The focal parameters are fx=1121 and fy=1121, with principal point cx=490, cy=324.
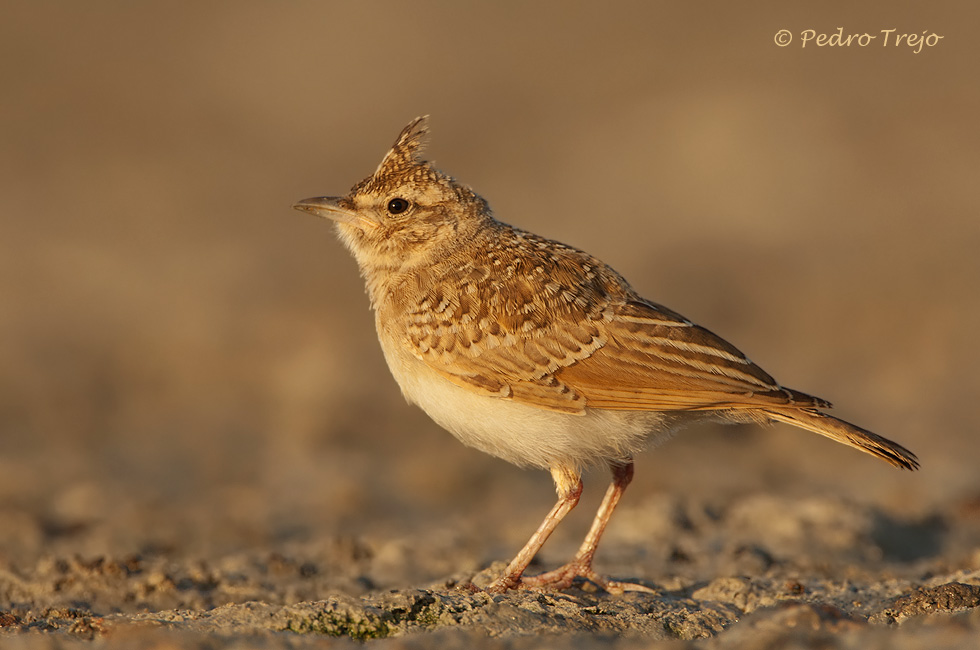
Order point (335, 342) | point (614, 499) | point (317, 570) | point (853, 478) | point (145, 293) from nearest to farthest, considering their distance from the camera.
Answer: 1. point (614, 499)
2. point (317, 570)
3. point (853, 478)
4. point (335, 342)
5. point (145, 293)

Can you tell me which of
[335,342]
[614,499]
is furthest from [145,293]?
[614,499]

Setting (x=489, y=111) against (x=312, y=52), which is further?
(x=312, y=52)

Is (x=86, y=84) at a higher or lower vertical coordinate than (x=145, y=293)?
higher

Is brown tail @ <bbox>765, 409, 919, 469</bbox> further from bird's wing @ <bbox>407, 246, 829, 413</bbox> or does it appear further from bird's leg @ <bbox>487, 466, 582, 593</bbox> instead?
bird's leg @ <bbox>487, 466, 582, 593</bbox>

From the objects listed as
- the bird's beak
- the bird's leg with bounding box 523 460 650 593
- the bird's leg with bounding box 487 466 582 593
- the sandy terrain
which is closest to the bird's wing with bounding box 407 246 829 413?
the bird's leg with bounding box 487 466 582 593

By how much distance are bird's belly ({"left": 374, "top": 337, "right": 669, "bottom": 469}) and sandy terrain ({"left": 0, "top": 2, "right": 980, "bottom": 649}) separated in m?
0.91

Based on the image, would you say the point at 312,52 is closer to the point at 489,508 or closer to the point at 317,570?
the point at 489,508

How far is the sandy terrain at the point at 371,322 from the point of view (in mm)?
7520

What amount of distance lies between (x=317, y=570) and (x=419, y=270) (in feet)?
8.61

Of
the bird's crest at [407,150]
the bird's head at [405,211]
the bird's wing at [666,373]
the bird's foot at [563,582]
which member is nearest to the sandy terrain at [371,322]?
the bird's foot at [563,582]

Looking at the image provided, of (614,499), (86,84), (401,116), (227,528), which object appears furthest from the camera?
(86,84)

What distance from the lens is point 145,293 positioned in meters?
17.9

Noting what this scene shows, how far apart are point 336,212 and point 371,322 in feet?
27.4

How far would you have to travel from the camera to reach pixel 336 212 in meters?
8.18
